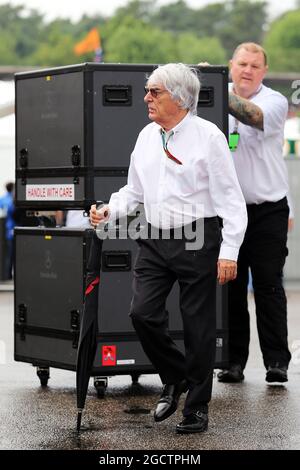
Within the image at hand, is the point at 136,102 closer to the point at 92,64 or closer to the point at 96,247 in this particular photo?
the point at 92,64

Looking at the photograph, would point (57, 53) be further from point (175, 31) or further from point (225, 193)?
point (225, 193)

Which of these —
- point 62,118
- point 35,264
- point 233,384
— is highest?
point 62,118

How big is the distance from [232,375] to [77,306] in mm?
1341

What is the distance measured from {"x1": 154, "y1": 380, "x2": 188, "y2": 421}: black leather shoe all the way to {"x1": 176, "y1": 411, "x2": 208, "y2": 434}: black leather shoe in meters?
0.15

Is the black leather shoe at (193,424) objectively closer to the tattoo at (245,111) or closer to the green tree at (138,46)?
the tattoo at (245,111)

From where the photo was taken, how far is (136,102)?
799 cm

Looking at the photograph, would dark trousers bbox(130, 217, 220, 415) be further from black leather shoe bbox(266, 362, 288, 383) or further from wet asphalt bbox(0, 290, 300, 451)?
black leather shoe bbox(266, 362, 288, 383)

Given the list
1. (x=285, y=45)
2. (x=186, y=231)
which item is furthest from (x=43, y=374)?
(x=285, y=45)

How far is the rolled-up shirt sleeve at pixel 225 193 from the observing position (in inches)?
264

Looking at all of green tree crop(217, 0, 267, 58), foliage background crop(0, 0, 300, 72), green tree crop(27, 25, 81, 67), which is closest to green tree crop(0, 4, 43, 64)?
foliage background crop(0, 0, 300, 72)

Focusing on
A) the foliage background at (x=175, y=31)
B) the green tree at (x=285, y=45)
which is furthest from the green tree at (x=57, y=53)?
the green tree at (x=285, y=45)

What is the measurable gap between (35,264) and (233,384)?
5.21 ft

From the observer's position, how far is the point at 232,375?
28.4 ft
